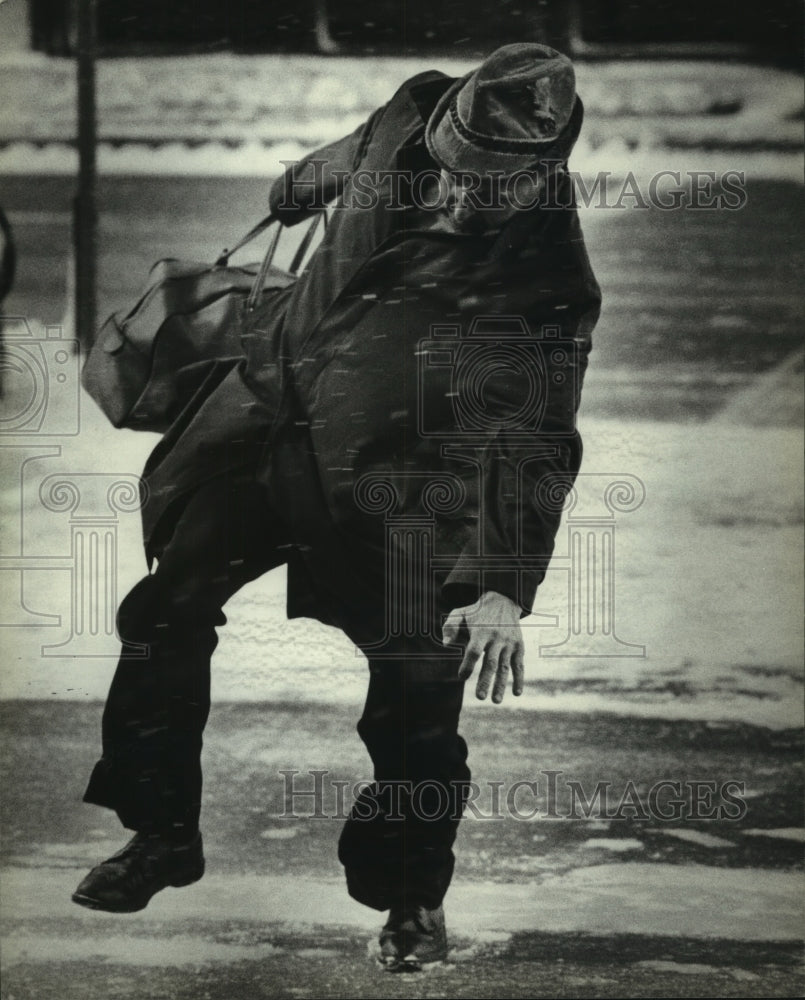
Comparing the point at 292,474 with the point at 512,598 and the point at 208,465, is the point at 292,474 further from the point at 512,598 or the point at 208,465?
the point at 512,598

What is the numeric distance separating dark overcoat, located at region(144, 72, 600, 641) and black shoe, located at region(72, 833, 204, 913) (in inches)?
35.7

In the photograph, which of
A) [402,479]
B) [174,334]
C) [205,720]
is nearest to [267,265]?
[174,334]

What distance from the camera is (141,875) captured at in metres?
4.32

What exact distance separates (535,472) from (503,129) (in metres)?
1.12

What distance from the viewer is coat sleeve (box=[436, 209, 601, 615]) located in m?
4.27

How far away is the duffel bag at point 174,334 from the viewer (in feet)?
14.5

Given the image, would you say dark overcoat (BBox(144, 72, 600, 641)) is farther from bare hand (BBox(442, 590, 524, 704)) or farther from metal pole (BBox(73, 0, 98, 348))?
metal pole (BBox(73, 0, 98, 348))

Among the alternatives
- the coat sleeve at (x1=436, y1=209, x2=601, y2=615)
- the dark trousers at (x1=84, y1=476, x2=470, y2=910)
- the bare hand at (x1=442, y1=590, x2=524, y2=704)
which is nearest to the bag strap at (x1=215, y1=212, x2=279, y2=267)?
the dark trousers at (x1=84, y1=476, x2=470, y2=910)

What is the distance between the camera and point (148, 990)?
4.27 meters

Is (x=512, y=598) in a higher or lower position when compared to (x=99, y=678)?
higher

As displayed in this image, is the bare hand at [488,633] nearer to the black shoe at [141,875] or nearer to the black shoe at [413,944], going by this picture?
the black shoe at [413,944]

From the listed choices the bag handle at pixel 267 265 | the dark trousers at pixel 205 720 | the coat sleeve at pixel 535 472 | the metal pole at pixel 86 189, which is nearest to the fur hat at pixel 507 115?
the coat sleeve at pixel 535 472

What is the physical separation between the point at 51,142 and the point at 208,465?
124cm

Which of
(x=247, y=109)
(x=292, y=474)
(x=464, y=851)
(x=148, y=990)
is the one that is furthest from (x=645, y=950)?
(x=247, y=109)
